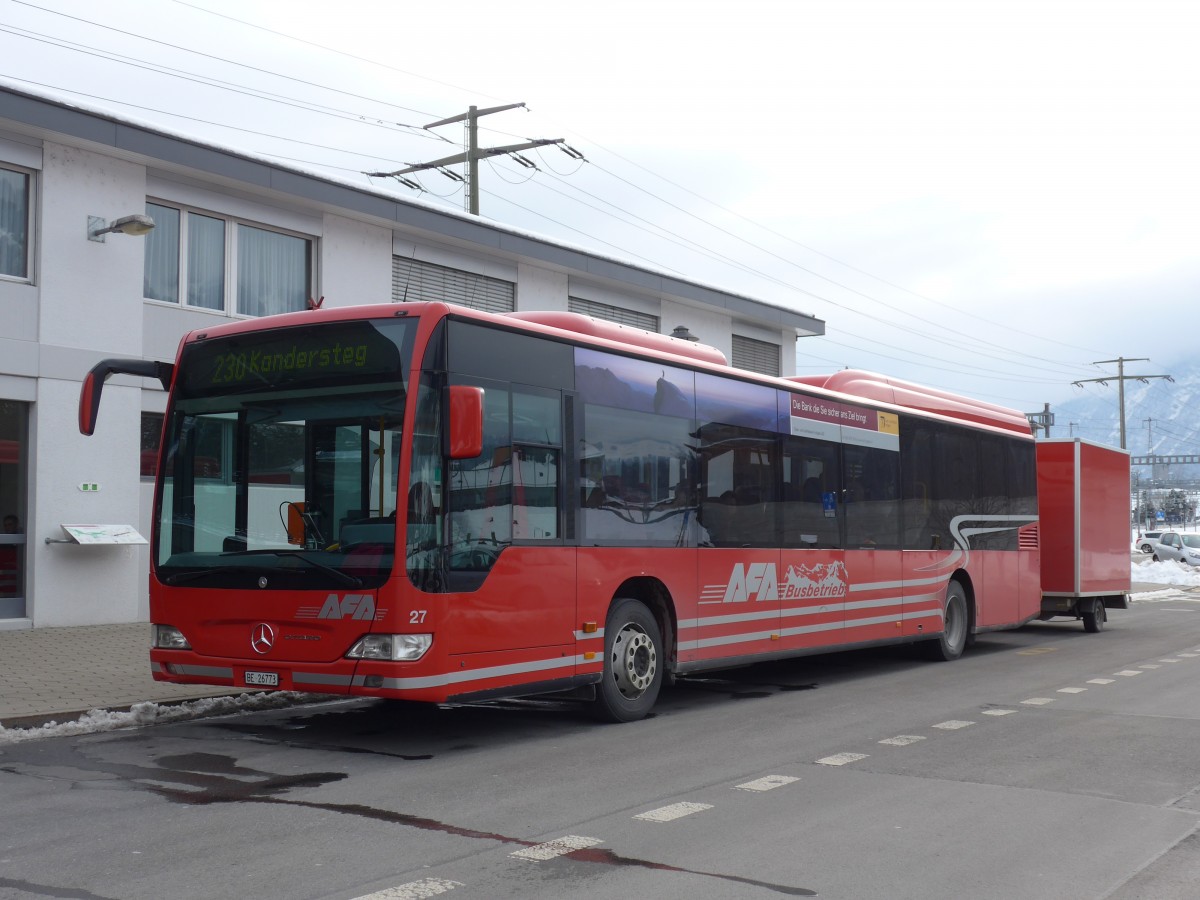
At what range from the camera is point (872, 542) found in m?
14.3

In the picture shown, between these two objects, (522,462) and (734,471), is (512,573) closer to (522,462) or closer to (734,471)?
(522,462)

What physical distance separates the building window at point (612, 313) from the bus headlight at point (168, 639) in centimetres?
1724

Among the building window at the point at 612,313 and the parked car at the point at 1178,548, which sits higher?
the building window at the point at 612,313

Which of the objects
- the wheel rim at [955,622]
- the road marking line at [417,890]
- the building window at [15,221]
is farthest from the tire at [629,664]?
the building window at [15,221]

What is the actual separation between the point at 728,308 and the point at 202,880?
26.2 meters

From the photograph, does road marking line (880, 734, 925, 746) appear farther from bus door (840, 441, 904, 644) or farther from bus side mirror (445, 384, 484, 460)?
bus door (840, 441, 904, 644)

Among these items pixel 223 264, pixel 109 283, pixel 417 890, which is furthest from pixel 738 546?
pixel 223 264

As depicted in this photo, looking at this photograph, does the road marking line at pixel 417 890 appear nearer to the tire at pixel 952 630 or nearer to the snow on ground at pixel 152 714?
the snow on ground at pixel 152 714

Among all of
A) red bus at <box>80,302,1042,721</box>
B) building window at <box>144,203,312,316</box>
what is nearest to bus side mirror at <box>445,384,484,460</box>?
red bus at <box>80,302,1042,721</box>

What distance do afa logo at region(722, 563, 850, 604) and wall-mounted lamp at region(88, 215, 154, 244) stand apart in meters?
9.29

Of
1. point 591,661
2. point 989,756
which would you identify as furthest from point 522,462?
point 989,756

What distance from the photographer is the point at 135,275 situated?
17641 mm

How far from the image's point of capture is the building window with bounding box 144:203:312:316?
18375mm

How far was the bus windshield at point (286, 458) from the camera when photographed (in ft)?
27.6
